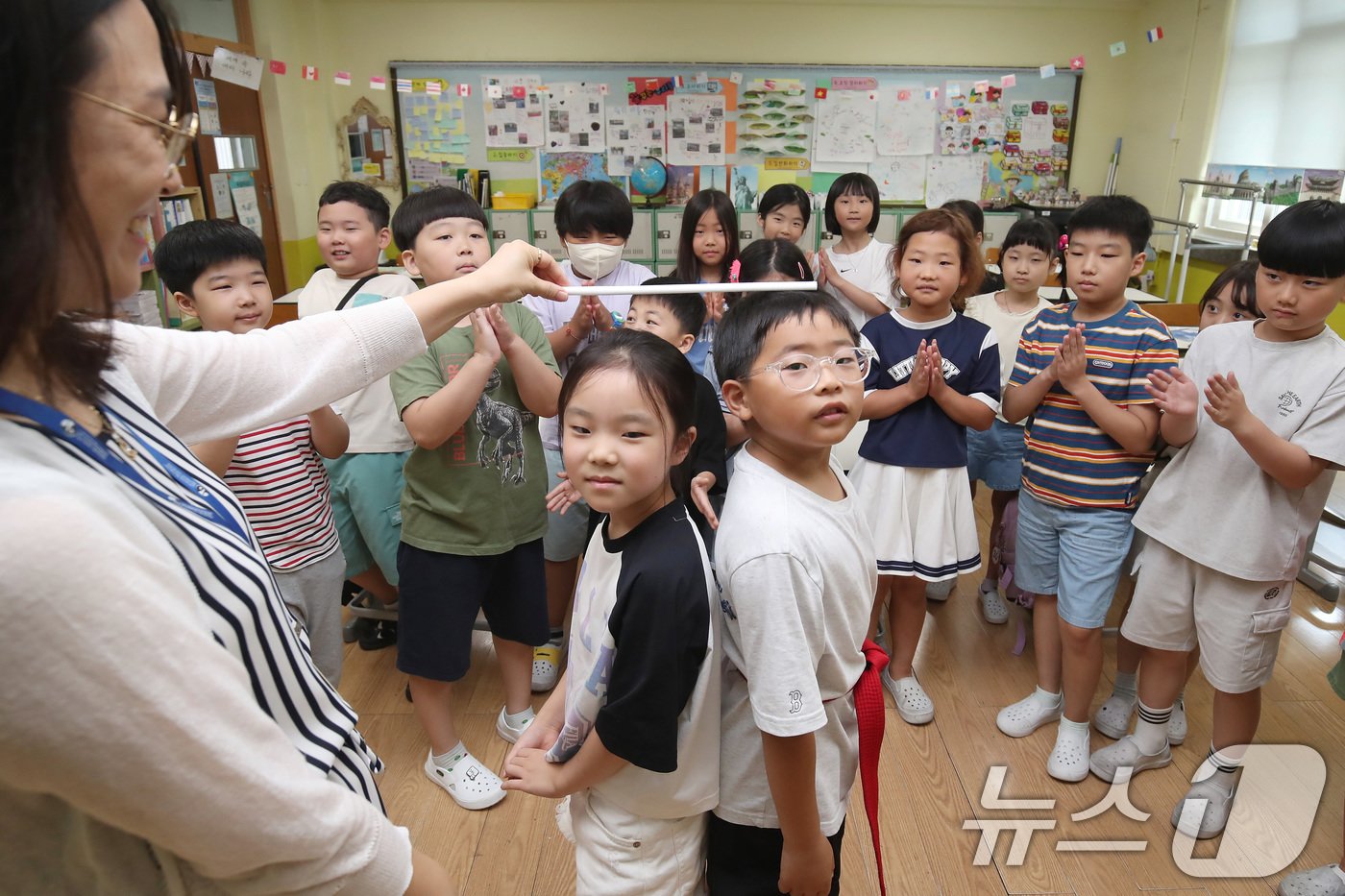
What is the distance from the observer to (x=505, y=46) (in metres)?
5.57

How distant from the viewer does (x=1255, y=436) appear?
4.96ft

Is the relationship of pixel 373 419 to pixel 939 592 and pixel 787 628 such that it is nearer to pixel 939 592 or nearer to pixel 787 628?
pixel 787 628

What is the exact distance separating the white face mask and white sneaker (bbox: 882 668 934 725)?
143cm

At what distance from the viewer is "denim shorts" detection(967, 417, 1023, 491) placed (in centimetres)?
265

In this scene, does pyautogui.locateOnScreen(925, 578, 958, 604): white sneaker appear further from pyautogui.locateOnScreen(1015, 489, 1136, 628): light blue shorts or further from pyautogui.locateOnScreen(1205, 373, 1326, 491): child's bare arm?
pyautogui.locateOnScreen(1205, 373, 1326, 491): child's bare arm

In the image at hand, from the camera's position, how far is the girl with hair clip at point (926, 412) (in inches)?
78.5

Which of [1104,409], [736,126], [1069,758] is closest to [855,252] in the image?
[1104,409]

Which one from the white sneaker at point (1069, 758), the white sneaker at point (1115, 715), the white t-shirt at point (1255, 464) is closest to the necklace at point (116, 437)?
the white t-shirt at point (1255, 464)

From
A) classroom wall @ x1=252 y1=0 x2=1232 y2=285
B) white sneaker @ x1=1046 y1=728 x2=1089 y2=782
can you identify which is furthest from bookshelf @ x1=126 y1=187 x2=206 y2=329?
white sneaker @ x1=1046 y1=728 x2=1089 y2=782

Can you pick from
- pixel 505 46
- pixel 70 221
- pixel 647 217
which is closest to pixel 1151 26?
pixel 647 217

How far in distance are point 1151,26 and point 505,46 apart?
14.8 ft

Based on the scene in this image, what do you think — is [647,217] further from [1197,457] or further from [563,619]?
[1197,457]

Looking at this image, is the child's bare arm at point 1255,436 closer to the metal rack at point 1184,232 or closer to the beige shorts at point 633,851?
the beige shorts at point 633,851

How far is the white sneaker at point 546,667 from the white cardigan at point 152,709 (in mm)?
1520
